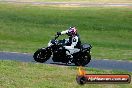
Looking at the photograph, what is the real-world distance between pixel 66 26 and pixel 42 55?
2256 centimetres

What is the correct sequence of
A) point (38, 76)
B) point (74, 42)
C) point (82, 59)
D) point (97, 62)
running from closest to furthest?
point (38, 76), point (74, 42), point (82, 59), point (97, 62)

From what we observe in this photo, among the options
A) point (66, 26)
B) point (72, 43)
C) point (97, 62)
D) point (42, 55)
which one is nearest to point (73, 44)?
point (72, 43)

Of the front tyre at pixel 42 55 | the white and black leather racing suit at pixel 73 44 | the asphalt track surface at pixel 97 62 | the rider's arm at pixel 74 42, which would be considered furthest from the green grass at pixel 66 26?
the front tyre at pixel 42 55

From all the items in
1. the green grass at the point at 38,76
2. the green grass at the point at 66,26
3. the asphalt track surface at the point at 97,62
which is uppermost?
the green grass at the point at 38,76

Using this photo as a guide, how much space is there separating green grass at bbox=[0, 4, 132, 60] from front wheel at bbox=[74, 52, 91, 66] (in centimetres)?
443

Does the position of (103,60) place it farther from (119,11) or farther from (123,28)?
(119,11)

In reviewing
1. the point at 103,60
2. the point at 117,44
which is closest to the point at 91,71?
the point at 103,60

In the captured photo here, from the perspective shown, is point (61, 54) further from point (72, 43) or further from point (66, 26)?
point (66, 26)

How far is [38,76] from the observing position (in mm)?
16344

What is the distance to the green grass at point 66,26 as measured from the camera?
112ft

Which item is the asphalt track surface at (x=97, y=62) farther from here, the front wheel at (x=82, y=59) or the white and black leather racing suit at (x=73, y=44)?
the white and black leather racing suit at (x=73, y=44)

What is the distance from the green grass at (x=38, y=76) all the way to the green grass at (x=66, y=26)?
26.2 ft

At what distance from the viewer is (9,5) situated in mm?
60875

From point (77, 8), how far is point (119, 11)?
6.33 m
